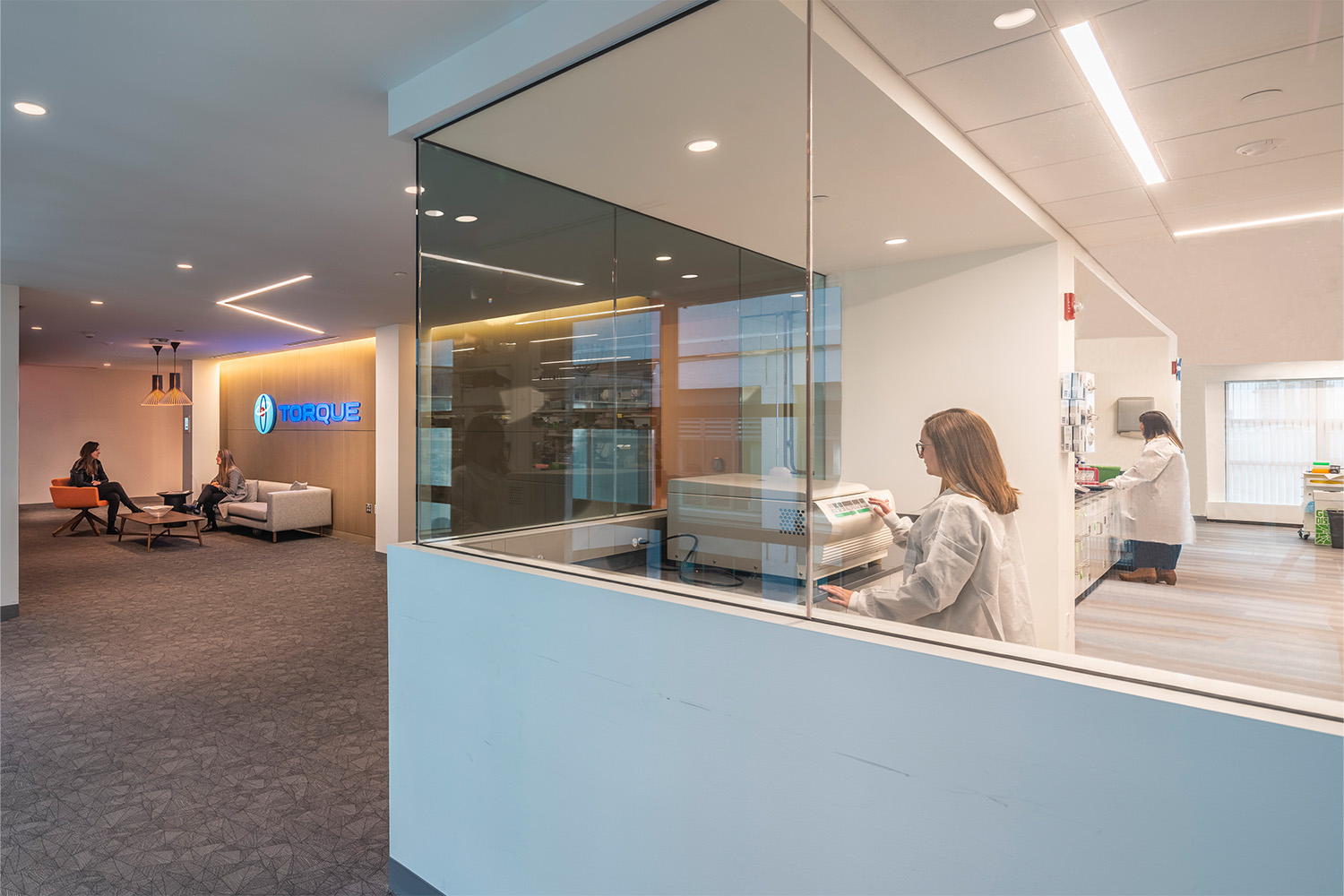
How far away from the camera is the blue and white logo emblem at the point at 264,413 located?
40.2 feet

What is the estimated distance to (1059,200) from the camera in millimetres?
1270

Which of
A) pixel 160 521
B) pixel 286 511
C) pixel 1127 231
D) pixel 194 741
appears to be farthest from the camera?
pixel 286 511

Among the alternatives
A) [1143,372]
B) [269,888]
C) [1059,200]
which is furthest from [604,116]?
[269,888]

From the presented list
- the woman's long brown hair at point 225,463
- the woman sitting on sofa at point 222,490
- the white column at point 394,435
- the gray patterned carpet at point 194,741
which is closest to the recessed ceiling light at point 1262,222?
the gray patterned carpet at point 194,741

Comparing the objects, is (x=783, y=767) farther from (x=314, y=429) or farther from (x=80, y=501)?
(x=80, y=501)

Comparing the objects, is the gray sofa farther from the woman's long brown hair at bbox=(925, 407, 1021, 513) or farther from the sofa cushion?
the woman's long brown hair at bbox=(925, 407, 1021, 513)

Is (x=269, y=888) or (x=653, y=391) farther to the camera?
(x=269, y=888)

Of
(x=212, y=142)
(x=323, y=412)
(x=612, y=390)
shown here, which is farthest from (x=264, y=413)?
(x=612, y=390)

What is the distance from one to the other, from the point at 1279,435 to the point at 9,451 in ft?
26.4

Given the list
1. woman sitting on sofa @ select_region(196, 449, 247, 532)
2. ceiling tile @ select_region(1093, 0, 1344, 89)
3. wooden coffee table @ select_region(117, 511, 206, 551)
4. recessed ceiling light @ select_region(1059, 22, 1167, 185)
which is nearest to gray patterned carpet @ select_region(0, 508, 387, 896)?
wooden coffee table @ select_region(117, 511, 206, 551)

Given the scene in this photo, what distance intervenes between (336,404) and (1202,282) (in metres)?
11.3

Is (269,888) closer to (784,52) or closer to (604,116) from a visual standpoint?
(604,116)

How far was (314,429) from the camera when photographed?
1123cm

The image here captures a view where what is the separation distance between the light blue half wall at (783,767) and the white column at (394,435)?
6264mm
